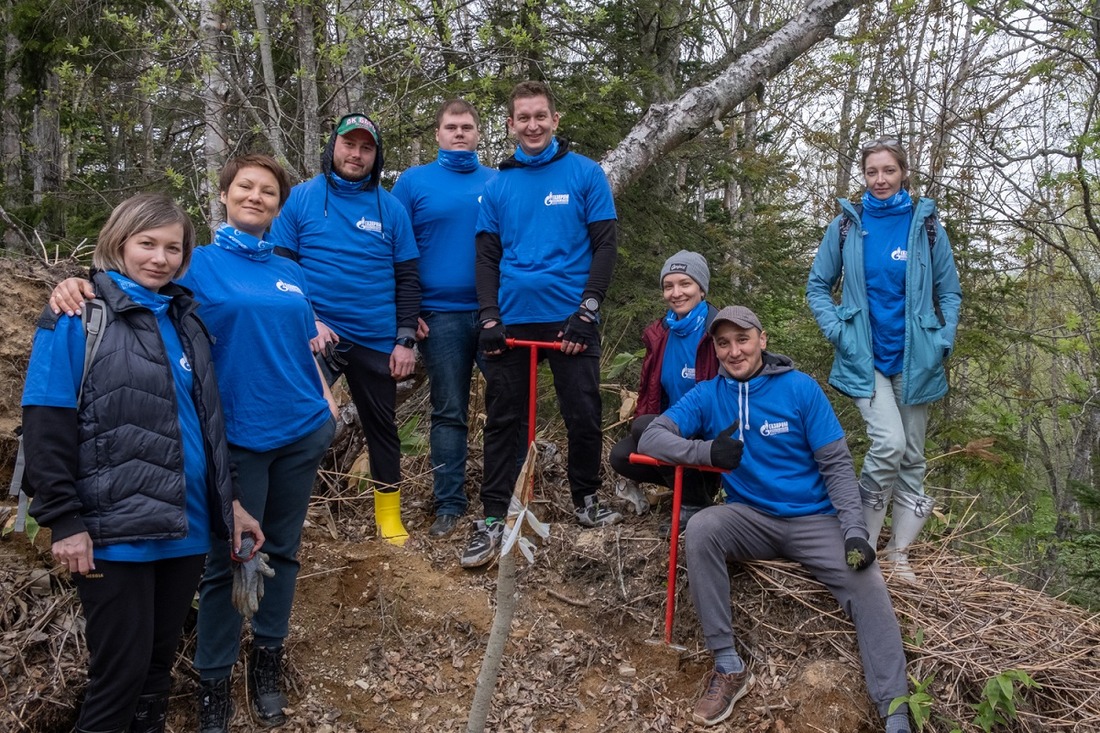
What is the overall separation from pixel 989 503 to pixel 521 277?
A: 8816mm

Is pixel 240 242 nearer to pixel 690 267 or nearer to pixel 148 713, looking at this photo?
pixel 148 713

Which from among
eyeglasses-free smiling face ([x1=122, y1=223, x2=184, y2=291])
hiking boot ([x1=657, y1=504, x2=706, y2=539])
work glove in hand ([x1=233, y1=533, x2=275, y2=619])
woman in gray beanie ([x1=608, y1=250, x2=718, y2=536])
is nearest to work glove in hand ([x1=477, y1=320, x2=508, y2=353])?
woman in gray beanie ([x1=608, y1=250, x2=718, y2=536])

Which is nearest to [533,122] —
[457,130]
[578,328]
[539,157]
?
[539,157]

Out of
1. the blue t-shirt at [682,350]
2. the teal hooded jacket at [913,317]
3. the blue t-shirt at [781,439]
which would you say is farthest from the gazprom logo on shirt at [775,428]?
the teal hooded jacket at [913,317]

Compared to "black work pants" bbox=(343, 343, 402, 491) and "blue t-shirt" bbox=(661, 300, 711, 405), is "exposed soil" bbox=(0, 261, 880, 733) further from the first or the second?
"blue t-shirt" bbox=(661, 300, 711, 405)

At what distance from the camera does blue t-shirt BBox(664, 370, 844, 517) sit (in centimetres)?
372

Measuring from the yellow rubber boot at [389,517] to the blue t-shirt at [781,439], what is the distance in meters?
1.88

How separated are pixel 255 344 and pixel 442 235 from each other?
5.63 ft

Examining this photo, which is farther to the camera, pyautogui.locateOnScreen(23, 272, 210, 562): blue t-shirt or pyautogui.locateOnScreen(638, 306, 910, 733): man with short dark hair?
pyautogui.locateOnScreen(638, 306, 910, 733): man with short dark hair

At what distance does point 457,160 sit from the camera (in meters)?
4.54

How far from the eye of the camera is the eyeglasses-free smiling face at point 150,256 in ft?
8.38

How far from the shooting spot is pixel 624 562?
419cm

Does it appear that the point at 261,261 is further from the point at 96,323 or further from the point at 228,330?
the point at 96,323

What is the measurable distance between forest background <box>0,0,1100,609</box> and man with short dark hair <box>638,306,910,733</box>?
4.26 feet
